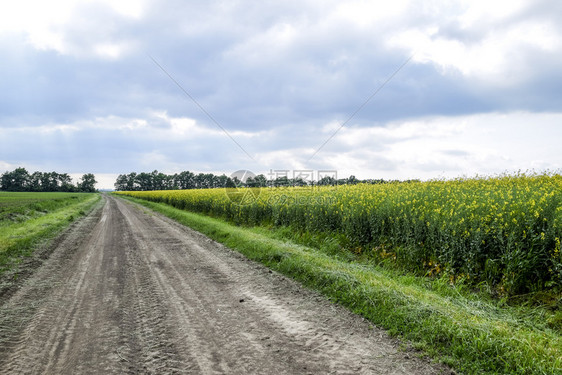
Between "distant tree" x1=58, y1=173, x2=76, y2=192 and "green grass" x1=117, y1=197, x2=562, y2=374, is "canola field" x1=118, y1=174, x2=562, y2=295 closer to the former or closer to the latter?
"green grass" x1=117, y1=197, x2=562, y2=374

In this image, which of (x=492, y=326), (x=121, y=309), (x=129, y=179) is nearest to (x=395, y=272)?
(x=492, y=326)

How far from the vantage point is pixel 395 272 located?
7727mm

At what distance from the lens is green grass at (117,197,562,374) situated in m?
3.65

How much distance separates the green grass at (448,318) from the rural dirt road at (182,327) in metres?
0.35

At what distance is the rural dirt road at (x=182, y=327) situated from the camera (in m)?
3.58

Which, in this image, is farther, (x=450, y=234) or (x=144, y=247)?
(x=144, y=247)

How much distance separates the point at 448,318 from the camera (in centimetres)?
450

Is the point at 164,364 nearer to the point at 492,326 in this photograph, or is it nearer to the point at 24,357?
the point at 24,357

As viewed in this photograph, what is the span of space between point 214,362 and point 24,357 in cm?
228

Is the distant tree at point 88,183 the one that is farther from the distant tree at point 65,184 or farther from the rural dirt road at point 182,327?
the rural dirt road at point 182,327

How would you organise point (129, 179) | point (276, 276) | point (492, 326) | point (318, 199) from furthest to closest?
point (129, 179), point (318, 199), point (276, 276), point (492, 326)

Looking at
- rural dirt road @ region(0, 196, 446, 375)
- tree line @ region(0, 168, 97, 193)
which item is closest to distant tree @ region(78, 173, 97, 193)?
tree line @ region(0, 168, 97, 193)

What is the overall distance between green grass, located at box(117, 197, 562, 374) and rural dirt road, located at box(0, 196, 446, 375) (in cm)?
35

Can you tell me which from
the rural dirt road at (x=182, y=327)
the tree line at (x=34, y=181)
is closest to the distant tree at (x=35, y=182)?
the tree line at (x=34, y=181)
